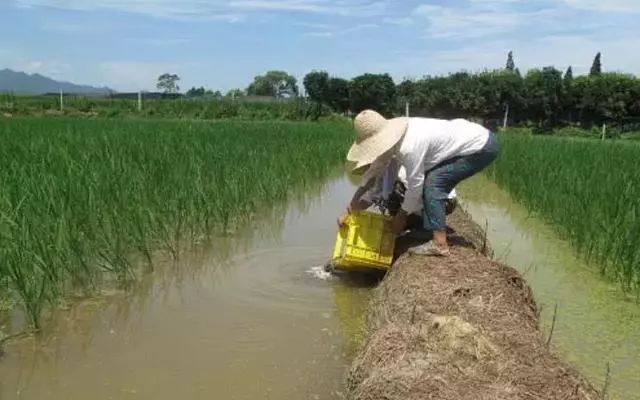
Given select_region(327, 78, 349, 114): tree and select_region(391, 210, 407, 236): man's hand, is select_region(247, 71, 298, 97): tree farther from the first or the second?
select_region(391, 210, 407, 236): man's hand

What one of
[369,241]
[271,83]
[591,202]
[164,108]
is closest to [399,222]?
[369,241]

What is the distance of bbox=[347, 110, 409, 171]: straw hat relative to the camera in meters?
3.26

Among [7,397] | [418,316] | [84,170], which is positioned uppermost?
[84,170]

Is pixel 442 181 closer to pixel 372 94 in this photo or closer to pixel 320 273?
pixel 320 273

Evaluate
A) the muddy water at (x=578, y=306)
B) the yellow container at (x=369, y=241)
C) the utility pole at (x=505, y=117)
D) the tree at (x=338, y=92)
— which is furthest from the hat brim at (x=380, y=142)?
the tree at (x=338, y=92)

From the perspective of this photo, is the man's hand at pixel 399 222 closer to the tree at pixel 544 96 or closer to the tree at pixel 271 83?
the tree at pixel 544 96

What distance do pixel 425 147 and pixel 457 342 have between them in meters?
1.36

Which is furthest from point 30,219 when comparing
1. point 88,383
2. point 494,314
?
point 494,314

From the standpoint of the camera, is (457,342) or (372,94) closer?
(457,342)

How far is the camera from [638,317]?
10.8 feet

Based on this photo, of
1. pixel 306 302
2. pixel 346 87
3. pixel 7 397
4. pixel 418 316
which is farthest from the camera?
pixel 346 87

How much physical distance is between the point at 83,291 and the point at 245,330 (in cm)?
93

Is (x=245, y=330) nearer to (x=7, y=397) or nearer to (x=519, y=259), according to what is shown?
(x=7, y=397)

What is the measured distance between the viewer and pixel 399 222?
3553 millimetres
